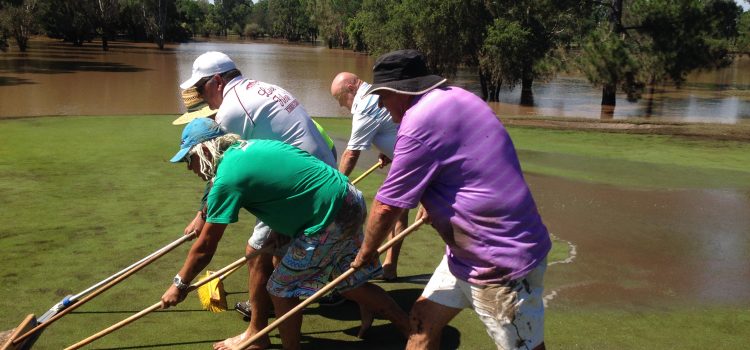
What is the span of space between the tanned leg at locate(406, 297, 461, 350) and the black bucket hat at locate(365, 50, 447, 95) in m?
0.96

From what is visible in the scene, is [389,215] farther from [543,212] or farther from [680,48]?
[680,48]

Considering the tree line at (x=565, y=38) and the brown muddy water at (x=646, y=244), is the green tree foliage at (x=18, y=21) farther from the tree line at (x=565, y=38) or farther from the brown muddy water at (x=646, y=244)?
the brown muddy water at (x=646, y=244)

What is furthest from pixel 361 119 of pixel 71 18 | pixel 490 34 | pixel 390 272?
pixel 71 18

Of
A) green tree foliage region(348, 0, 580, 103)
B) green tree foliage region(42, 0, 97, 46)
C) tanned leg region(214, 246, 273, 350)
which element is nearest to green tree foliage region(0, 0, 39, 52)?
green tree foliage region(42, 0, 97, 46)

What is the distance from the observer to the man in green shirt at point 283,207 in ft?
10.6

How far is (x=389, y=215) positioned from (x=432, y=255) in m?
3.08

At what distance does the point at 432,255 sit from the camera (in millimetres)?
5867

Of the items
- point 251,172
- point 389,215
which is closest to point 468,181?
point 389,215

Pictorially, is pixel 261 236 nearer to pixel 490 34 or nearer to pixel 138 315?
pixel 138 315

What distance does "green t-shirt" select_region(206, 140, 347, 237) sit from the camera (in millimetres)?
3197

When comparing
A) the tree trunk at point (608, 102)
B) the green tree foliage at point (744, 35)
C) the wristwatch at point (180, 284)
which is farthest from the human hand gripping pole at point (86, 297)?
the green tree foliage at point (744, 35)

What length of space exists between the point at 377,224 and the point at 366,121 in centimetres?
220

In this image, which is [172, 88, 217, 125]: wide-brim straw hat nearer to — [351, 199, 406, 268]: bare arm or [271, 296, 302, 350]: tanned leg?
[271, 296, 302, 350]: tanned leg

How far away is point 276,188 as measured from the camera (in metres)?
3.31
